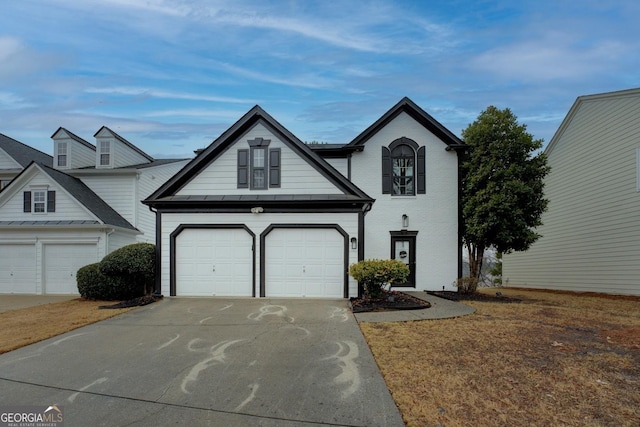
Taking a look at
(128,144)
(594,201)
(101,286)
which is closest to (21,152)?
(128,144)

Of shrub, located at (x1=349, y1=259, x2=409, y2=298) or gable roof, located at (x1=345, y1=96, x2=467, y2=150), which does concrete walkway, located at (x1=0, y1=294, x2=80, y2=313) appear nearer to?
shrub, located at (x1=349, y1=259, x2=409, y2=298)

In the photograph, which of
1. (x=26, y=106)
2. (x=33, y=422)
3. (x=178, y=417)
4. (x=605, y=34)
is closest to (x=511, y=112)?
(x=605, y=34)

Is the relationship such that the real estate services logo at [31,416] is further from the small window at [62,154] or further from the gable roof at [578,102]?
the gable roof at [578,102]

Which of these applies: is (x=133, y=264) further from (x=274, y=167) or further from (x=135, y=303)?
(x=274, y=167)

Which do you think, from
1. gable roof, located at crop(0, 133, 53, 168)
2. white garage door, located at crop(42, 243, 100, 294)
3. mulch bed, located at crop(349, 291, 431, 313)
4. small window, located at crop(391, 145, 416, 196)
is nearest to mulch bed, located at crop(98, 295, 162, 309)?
white garage door, located at crop(42, 243, 100, 294)

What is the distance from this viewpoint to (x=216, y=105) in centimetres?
1969

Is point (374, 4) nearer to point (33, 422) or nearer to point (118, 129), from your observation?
point (33, 422)

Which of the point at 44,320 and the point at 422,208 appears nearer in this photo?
the point at 44,320

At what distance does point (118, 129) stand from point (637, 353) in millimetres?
22327

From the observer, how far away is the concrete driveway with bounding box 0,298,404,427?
13.4 feet

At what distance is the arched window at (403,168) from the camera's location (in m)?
14.8

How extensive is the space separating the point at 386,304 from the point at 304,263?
3.20 m

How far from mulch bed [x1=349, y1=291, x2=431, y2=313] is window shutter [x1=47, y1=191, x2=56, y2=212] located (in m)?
13.5

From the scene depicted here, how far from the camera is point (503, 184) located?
43.3 feet
